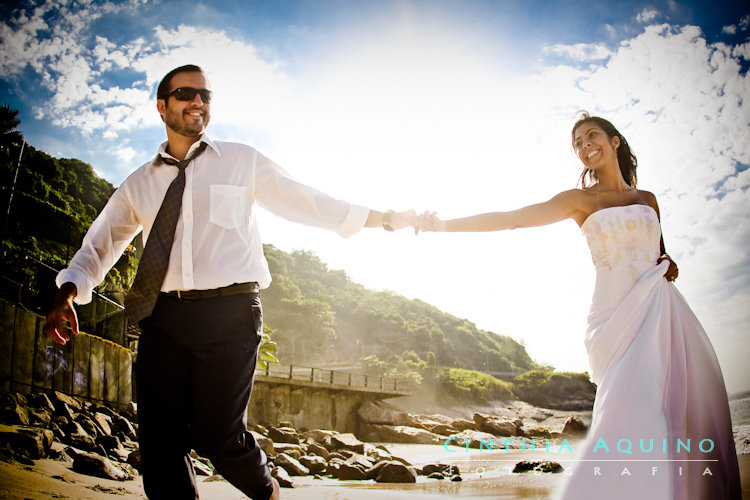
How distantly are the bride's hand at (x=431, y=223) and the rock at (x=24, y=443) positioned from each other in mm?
3851

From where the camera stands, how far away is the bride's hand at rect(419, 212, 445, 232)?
3.32 meters

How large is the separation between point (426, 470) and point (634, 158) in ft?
23.2

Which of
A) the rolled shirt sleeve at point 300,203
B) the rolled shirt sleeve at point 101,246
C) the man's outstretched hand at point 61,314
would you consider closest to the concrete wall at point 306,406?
the rolled shirt sleeve at point 101,246

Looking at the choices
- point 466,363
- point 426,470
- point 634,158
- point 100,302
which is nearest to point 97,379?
point 100,302

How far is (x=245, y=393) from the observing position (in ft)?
7.03

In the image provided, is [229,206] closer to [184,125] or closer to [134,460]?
[184,125]

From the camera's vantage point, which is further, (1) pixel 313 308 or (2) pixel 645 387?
(1) pixel 313 308

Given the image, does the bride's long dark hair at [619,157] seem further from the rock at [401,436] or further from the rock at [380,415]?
the rock at [380,415]

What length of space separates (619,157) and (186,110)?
2789mm

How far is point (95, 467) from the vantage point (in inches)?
175

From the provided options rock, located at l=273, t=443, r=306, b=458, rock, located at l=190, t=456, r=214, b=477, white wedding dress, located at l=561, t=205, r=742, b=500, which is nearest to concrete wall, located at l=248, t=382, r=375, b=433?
rock, located at l=273, t=443, r=306, b=458

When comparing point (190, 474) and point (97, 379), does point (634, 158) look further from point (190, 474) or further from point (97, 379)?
point (97, 379)

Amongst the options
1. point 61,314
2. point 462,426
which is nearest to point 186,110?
point 61,314

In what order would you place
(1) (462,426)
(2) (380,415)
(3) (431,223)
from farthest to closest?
1. (1) (462,426)
2. (2) (380,415)
3. (3) (431,223)
